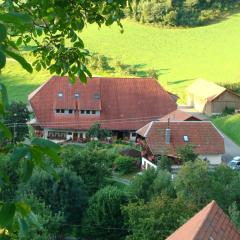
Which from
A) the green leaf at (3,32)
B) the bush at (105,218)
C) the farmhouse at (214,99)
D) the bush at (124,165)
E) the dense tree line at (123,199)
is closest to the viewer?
the green leaf at (3,32)

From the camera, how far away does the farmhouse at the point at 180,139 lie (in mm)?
33844

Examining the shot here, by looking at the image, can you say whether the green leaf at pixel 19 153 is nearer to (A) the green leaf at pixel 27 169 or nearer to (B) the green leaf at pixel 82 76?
(A) the green leaf at pixel 27 169

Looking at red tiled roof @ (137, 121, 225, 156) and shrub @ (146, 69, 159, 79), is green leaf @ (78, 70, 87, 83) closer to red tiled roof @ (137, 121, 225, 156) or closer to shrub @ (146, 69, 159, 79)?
red tiled roof @ (137, 121, 225, 156)

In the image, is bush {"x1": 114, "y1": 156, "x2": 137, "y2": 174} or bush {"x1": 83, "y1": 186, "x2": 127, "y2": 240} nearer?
bush {"x1": 83, "y1": 186, "x2": 127, "y2": 240}

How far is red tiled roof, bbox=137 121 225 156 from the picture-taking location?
34.1 m

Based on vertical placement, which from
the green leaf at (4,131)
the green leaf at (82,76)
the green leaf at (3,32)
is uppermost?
the green leaf at (3,32)

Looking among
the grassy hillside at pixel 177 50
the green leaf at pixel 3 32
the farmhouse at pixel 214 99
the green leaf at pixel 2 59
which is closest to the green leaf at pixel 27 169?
the green leaf at pixel 2 59

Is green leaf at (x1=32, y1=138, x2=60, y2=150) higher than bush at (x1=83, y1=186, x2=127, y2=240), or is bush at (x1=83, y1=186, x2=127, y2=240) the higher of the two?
green leaf at (x1=32, y1=138, x2=60, y2=150)

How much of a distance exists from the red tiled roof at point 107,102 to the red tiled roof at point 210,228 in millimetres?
28619

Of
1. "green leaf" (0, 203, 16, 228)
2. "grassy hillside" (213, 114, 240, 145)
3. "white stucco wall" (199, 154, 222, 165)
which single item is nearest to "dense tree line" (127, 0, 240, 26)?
"grassy hillside" (213, 114, 240, 145)

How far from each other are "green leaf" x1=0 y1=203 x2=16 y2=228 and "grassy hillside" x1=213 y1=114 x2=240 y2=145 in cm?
4075

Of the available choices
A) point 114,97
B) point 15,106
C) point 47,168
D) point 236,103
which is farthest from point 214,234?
point 236,103

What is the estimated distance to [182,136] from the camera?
35281 mm

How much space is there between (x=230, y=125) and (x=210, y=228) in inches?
1336
